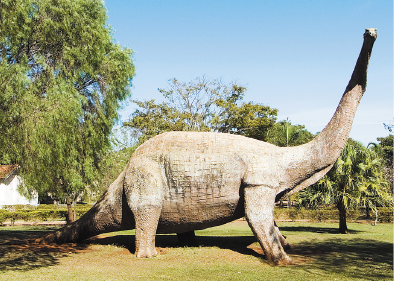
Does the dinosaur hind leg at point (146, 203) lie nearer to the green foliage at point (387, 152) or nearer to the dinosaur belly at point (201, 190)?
the dinosaur belly at point (201, 190)

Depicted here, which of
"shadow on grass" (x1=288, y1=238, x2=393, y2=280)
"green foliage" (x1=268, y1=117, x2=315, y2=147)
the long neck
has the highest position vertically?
"green foliage" (x1=268, y1=117, x2=315, y2=147)

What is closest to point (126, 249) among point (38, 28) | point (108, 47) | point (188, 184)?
point (188, 184)

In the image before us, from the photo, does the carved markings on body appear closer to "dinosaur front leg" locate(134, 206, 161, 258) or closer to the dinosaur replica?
the dinosaur replica

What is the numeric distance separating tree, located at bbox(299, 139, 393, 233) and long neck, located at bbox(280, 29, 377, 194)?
23.5 ft

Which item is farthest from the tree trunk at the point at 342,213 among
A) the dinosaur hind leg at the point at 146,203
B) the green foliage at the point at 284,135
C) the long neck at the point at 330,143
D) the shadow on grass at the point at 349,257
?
the green foliage at the point at 284,135

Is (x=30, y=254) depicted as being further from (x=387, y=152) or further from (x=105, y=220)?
(x=387, y=152)

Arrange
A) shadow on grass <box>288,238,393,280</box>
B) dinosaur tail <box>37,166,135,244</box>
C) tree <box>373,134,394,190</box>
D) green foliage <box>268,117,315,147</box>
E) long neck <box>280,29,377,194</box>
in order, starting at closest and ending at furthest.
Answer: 1. shadow on grass <box>288,238,393,280</box>
2. long neck <box>280,29,377,194</box>
3. dinosaur tail <box>37,166,135,244</box>
4. tree <box>373,134,394,190</box>
5. green foliage <box>268,117,315,147</box>

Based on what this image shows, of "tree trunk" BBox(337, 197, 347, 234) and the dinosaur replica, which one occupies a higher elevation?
the dinosaur replica

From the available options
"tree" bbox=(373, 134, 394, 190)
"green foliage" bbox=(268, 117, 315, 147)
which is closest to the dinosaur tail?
"tree" bbox=(373, 134, 394, 190)

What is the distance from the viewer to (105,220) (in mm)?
12492

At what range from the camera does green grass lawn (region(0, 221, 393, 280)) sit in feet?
28.7

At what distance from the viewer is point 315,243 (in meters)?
14.2

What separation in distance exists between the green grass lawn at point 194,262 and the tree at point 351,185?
3724 mm

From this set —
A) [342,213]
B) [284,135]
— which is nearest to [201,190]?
[342,213]
